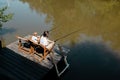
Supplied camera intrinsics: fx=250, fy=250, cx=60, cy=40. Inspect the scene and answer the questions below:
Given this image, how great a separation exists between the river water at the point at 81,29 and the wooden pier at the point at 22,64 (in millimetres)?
1858

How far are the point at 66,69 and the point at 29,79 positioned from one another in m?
3.97

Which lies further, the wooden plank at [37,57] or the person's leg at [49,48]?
the person's leg at [49,48]

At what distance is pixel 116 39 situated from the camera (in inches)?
834

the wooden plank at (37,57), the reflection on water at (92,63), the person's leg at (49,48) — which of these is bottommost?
the reflection on water at (92,63)

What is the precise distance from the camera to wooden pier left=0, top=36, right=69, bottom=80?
40.7 feet

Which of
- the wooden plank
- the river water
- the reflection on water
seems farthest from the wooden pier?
the river water

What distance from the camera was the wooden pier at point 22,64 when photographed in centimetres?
1241

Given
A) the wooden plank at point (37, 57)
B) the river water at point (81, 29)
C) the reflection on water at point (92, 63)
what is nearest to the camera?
the wooden plank at point (37, 57)

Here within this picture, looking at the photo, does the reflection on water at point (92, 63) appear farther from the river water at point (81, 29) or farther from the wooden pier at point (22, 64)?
the wooden pier at point (22, 64)

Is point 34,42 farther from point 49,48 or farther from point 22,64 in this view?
point 22,64

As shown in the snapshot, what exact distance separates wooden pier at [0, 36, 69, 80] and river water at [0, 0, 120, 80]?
1.86 meters

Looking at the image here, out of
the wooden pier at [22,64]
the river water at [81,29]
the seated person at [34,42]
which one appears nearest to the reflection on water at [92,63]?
the river water at [81,29]

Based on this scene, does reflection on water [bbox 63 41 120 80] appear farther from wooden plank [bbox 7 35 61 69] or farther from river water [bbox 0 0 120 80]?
wooden plank [bbox 7 35 61 69]

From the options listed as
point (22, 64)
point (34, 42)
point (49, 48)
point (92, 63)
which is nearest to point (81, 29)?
point (92, 63)
